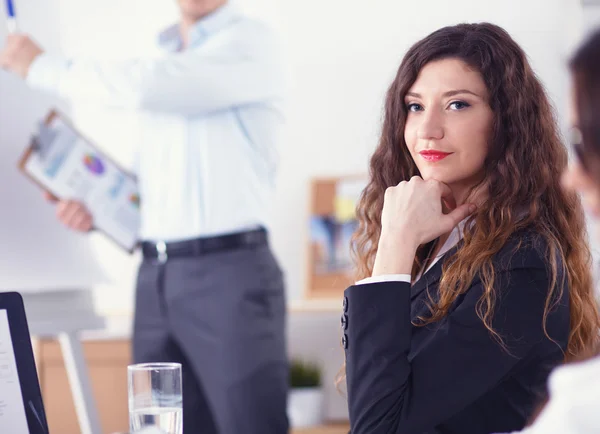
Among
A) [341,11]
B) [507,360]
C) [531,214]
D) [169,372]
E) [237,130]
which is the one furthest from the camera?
[341,11]

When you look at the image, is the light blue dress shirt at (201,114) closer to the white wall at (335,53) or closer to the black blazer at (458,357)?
the black blazer at (458,357)

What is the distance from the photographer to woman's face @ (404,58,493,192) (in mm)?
1319

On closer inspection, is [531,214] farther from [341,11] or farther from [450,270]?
[341,11]

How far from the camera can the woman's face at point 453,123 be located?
4.33ft

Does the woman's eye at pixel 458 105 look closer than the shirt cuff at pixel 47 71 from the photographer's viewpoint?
Yes

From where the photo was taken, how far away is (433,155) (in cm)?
134

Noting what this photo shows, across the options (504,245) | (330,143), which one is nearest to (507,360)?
(504,245)

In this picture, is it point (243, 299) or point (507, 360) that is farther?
point (243, 299)

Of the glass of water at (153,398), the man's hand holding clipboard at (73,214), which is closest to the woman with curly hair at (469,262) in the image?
the glass of water at (153,398)

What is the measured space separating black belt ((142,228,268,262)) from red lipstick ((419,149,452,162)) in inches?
29.5

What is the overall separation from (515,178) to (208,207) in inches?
36.0

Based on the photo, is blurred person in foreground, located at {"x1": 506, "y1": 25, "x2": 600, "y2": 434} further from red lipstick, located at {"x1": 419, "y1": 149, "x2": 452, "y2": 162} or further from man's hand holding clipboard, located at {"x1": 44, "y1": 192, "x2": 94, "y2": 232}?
man's hand holding clipboard, located at {"x1": 44, "y1": 192, "x2": 94, "y2": 232}

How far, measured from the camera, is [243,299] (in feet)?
6.39

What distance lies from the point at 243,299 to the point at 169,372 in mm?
960
